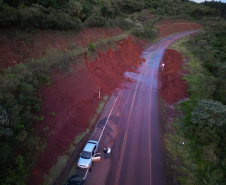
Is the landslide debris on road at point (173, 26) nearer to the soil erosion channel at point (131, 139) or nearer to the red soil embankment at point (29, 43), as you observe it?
the red soil embankment at point (29, 43)

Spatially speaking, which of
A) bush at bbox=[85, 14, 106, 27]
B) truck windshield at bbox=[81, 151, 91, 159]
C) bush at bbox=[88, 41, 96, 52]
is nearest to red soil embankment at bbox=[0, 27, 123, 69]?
bush at bbox=[88, 41, 96, 52]

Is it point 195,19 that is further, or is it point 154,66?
point 195,19

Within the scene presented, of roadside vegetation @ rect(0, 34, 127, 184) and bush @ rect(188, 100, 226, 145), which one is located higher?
roadside vegetation @ rect(0, 34, 127, 184)

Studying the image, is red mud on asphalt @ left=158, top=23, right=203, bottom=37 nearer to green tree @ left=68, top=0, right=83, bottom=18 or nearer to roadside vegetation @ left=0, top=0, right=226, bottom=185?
roadside vegetation @ left=0, top=0, right=226, bottom=185

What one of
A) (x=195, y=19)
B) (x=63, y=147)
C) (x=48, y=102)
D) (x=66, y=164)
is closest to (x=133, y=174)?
(x=66, y=164)

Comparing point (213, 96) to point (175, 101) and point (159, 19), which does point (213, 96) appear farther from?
point (159, 19)

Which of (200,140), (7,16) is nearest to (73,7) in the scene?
(7,16)

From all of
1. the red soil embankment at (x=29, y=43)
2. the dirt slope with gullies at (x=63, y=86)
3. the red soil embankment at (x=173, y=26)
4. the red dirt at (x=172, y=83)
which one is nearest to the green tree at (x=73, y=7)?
the dirt slope with gullies at (x=63, y=86)
